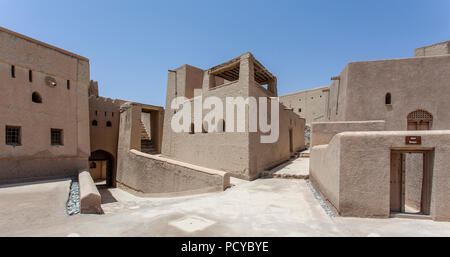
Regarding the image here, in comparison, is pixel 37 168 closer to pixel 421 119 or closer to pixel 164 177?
pixel 164 177

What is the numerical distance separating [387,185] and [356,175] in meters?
0.61

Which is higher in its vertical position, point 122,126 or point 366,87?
point 366,87

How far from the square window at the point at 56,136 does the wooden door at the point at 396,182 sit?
11987mm

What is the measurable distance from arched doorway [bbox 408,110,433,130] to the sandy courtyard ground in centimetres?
741

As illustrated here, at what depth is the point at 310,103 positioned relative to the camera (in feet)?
98.0

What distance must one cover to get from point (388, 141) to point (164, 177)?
8854mm

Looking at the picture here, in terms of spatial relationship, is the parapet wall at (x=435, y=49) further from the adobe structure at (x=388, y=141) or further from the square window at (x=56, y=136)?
the square window at (x=56, y=136)

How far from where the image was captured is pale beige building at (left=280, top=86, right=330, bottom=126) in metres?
28.3

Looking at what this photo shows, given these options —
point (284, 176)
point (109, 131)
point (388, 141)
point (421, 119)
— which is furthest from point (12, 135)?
point (421, 119)

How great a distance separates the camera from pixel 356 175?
423 cm

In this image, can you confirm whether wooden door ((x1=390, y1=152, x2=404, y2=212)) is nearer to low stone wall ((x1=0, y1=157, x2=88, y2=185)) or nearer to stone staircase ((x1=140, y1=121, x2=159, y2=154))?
low stone wall ((x1=0, y1=157, x2=88, y2=185))
